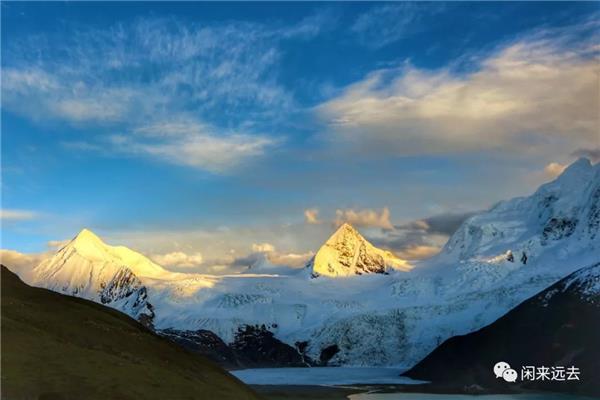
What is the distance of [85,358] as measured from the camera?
231 ft

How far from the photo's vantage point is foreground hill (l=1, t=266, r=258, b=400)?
204 feet

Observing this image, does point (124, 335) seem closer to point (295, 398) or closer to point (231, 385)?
point (231, 385)

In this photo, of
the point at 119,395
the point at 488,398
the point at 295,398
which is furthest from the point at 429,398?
the point at 119,395

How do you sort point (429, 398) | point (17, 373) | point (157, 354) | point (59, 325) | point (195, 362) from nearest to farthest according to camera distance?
point (17, 373) < point (59, 325) < point (157, 354) < point (195, 362) < point (429, 398)

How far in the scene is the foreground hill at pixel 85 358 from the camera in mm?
62034

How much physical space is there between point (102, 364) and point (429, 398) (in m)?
144

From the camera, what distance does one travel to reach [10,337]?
66938 millimetres

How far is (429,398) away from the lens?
648 feet

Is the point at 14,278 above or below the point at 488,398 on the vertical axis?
above

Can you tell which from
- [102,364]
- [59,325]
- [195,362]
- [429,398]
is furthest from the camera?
[429,398]

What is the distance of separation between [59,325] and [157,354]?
1286cm

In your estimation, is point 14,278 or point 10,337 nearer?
point 10,337

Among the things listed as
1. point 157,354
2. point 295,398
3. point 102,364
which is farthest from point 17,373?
point 295,398

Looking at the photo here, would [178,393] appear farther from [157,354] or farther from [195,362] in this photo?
[195,362]
